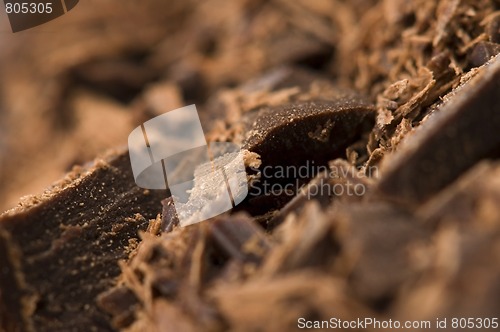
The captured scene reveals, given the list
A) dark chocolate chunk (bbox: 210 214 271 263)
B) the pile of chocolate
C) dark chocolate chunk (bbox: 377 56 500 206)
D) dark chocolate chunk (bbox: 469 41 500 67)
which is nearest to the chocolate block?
the pile of chocolate

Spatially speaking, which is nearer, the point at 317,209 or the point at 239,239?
the point at 317,209

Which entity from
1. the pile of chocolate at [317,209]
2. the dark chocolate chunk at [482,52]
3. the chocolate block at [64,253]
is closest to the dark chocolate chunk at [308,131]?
the pile of chocolate at [317,209]

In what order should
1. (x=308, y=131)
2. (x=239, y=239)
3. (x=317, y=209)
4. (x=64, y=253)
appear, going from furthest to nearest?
(x=308, y=131) < (x=64, y=253) < (x=239, y=239) < (x=317, y=209)

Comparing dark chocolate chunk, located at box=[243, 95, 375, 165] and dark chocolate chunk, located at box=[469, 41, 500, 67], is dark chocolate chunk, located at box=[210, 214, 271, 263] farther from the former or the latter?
dark chocolate chunk, located at box=[469, 41, 500, 67]

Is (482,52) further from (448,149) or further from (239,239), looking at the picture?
(239,239)

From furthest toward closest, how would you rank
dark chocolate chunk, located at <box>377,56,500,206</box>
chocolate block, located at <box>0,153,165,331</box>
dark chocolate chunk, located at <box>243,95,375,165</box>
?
dark chocolate chunk, located at <box>243,95,375,165</box> < chocolate block, located at <box>0,153,165,331</box> < dark chocolate chunk, located at <box>377,56,500,206</box>

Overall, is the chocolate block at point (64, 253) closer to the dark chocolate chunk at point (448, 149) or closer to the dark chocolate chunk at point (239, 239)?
the dark chocolate chunk at point (239, 239)

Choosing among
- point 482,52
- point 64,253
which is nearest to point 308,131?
point 482,52
